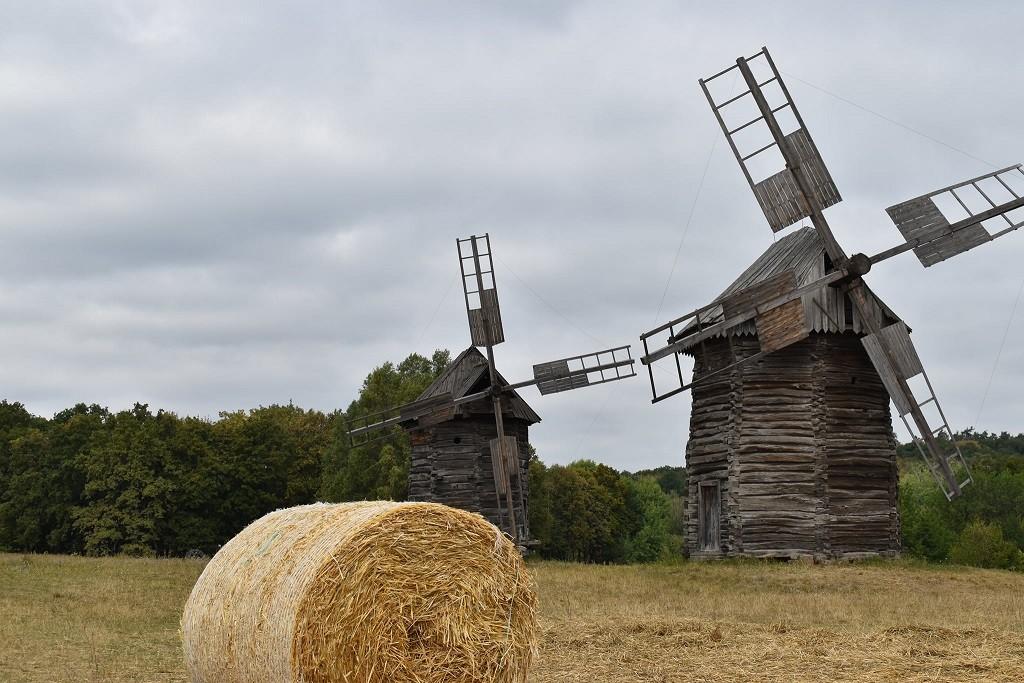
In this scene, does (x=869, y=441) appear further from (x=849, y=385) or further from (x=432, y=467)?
(x=432, y=467)

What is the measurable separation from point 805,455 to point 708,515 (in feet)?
9.61

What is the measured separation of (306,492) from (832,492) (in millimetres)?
34422

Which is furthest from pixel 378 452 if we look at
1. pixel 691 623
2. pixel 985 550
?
pixel 691 623

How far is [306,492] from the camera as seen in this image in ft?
182

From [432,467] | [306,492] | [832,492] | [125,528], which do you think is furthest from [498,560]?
[306,492]

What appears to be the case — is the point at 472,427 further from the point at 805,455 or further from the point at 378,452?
the point at 378,452

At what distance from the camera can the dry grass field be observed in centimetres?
1207

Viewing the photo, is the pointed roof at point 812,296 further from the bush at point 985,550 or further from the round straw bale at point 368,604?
the bush at point 985,550

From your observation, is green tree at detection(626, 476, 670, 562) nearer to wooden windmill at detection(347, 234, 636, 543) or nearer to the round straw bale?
wooden windmill at detection(347, 234, 636, 543)

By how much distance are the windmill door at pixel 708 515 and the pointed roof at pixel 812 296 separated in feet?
12.2

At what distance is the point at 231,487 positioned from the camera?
52281 mm

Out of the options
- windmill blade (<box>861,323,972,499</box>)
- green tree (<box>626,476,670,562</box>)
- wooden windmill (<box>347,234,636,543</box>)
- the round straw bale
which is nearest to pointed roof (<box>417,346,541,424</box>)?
wooden windmill (<box>347,234,636,543</box>)

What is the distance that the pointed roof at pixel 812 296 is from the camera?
82.8 ft

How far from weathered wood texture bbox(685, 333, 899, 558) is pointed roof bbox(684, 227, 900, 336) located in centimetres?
48
